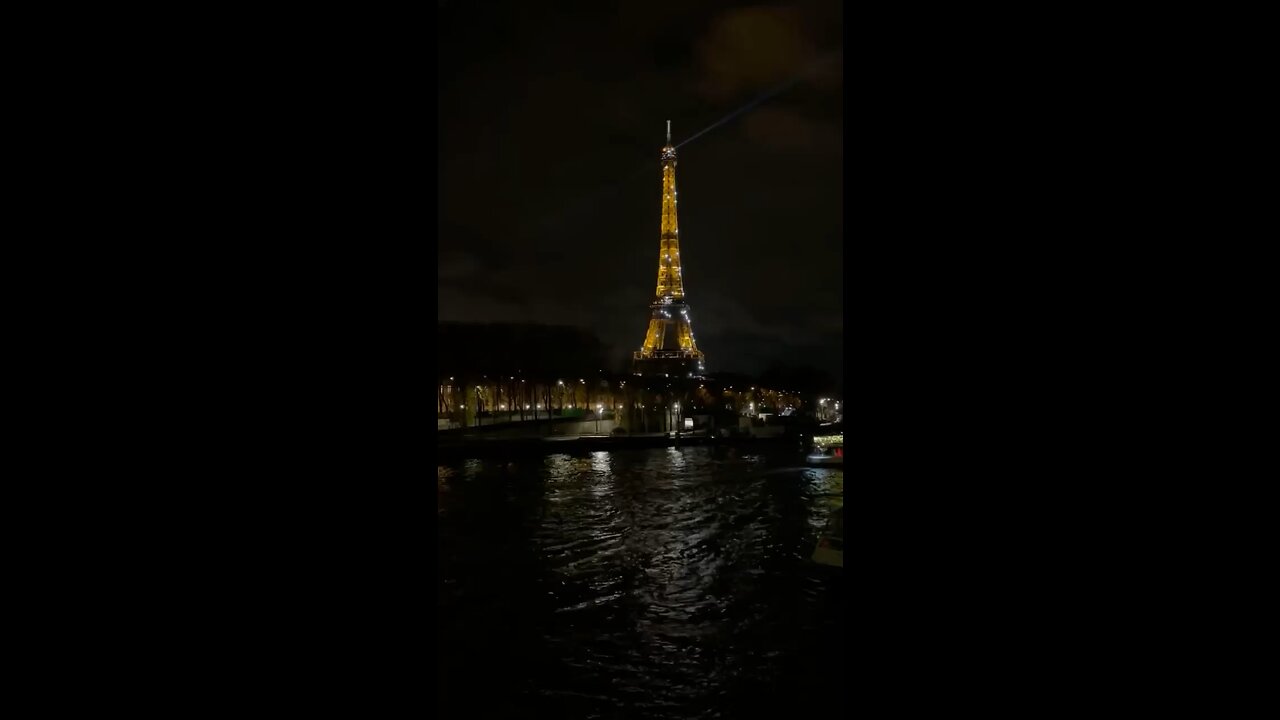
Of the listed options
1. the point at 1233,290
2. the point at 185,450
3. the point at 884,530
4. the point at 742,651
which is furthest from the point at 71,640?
the point at 742,651

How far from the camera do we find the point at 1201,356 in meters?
1.20

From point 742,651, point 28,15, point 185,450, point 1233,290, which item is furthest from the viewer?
point 742,651

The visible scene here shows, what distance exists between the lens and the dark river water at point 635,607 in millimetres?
6246

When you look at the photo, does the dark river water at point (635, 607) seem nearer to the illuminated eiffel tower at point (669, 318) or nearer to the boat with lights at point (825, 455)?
the boat with lights at point (825, 455)

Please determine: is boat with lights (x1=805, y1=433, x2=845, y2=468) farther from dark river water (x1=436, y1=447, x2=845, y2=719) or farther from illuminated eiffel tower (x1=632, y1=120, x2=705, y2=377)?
illuminated eiffel tower (x1=632, y1=120, x2=705, y2=377)

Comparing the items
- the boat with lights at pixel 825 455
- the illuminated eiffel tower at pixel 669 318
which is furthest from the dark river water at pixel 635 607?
the illuminated eiffel tower at pixel 669 318

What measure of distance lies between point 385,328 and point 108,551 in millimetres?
624

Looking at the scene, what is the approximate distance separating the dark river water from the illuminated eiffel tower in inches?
1839

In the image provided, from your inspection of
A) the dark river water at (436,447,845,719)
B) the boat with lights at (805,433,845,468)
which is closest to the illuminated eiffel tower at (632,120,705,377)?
the boat with lights at (805,433,845,468)

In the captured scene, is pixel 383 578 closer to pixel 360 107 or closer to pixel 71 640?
pixel 71 640

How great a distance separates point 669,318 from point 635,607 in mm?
58706

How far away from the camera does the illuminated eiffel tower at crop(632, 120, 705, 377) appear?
212 feet

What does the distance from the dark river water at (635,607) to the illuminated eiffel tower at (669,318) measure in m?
46.7

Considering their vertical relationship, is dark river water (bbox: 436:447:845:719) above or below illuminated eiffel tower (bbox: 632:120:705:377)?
below
